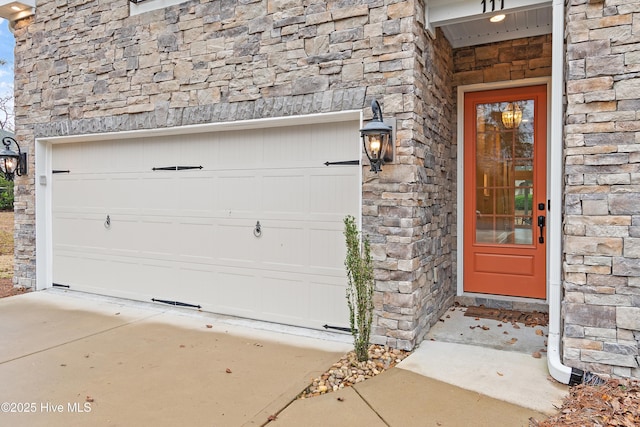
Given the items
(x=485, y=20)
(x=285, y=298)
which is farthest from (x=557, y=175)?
(x=285, y=298)

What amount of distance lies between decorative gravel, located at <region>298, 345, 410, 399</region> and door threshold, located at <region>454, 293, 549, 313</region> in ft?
4.95

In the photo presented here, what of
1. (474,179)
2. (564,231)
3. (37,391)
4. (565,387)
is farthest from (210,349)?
(474,179)

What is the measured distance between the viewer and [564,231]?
3.01 m

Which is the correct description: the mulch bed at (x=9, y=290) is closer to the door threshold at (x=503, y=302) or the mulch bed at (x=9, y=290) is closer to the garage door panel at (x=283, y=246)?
the garage door panel at (x=283, y=246)

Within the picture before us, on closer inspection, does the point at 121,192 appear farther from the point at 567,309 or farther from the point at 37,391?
the point at 567,309

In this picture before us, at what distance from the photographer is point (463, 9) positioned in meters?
3.62

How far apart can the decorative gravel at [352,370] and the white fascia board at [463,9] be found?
9.14 ft

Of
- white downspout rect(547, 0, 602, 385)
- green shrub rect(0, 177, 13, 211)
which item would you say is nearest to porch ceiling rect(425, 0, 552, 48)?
white downspout rect(547, 0, 602, 385)

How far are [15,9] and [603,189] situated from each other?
6853 mm

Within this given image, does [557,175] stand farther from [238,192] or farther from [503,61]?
[238,192]

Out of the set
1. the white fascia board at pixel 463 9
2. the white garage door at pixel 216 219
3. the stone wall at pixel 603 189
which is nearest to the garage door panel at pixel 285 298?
the white garage door at pixel 216 219

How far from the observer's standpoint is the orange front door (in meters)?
4.41

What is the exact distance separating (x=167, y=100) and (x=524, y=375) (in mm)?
4183

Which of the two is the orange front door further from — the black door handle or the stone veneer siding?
the stone veneer siding
